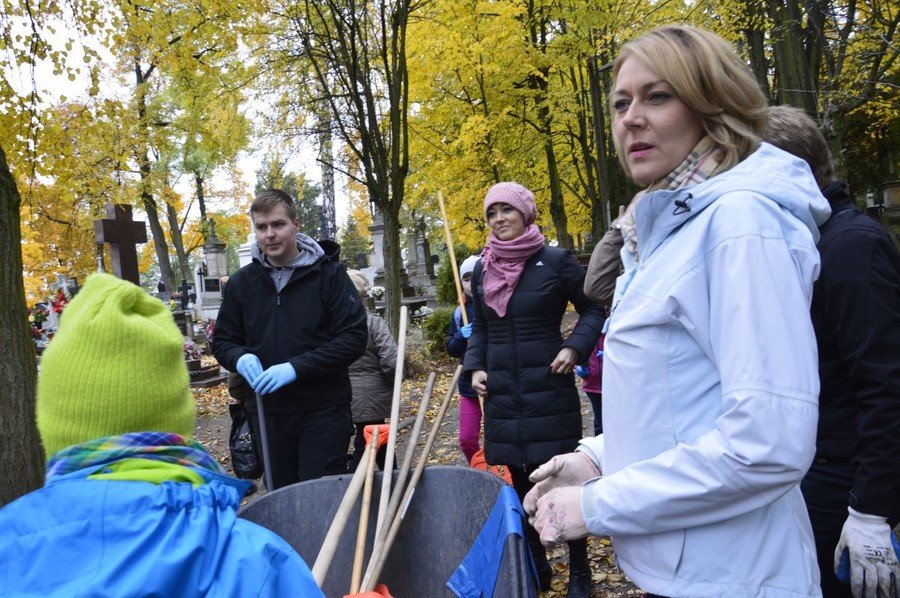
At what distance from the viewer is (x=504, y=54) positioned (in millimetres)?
13102

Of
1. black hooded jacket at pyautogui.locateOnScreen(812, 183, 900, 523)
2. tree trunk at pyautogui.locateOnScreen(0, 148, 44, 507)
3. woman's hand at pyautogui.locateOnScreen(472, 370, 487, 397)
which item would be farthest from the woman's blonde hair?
tree trunk at pyautogui.locateOnScreen(0, 148, 44, 507)

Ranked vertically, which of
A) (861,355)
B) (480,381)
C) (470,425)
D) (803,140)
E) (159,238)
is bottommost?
(470,425)

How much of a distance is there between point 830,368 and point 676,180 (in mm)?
776

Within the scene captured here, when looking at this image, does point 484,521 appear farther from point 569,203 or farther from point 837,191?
point 569,203

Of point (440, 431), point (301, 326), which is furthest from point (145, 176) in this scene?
point (301, 326)

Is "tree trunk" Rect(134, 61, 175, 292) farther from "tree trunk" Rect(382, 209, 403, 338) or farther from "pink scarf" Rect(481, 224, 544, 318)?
"pink scarf" Rect(481, 224, 544, 318)

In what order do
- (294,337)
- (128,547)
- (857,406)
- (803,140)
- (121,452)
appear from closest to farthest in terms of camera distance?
(128,547), (121,452), (857,406), (803,140), (294,337)

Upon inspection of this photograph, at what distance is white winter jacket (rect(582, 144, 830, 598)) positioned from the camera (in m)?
1.05

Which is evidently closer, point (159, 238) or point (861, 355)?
point (861, 355)

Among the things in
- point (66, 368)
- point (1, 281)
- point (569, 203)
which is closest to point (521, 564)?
point (66, 368)

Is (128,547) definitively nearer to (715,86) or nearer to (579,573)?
(715,86)

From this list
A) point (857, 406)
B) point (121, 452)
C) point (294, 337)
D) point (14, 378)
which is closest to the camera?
point (121, 452)

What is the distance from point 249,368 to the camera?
323cm

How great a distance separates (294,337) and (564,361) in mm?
1329
